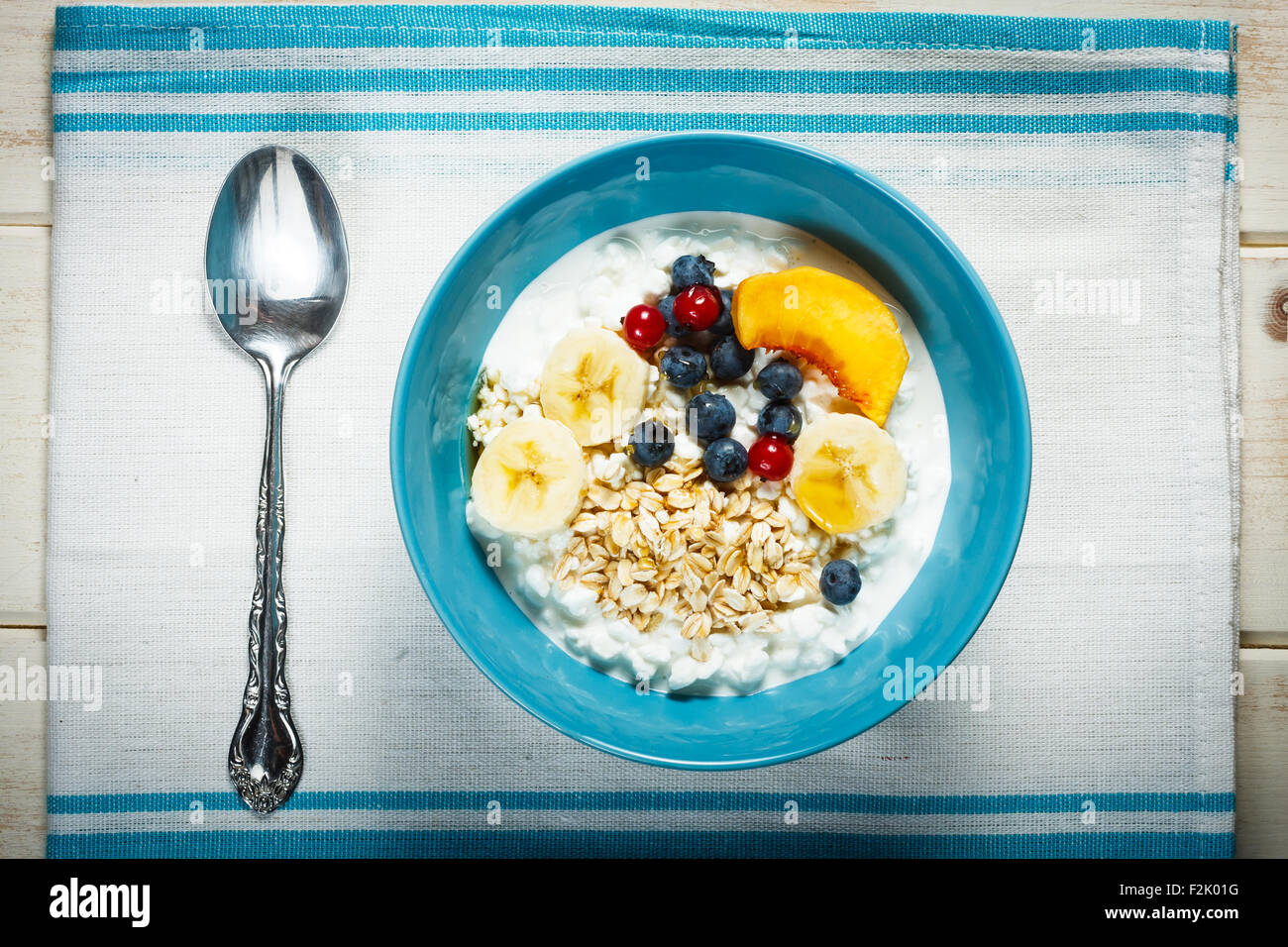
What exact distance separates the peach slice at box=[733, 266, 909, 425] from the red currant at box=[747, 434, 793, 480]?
9cm

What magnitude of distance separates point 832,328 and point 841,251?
0.15 m

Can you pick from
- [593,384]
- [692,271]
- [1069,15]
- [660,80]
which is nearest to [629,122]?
[660,80]

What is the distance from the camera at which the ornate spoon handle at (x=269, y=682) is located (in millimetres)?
979

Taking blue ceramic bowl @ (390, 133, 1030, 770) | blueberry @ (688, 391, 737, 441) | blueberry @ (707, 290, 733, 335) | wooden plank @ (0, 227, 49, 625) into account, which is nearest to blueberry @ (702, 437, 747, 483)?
blueberry @ (688, 391, 737, 441)

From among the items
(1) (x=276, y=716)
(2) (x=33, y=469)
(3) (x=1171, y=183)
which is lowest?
(1) (x=276, y=716)

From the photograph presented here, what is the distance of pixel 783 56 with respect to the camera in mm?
1014

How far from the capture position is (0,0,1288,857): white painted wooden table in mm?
1028

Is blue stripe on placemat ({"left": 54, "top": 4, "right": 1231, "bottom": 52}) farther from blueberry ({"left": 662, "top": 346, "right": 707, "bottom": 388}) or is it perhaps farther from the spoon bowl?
blueberry ({"left": 662, "top": 346, "right": 707, "bottom": 388})

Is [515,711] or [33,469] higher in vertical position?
[33,469]

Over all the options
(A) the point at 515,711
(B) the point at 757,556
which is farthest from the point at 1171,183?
(A) the point at 515,711

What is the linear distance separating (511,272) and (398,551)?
13.9 inches

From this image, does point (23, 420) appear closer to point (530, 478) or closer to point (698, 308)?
point (530, 478)

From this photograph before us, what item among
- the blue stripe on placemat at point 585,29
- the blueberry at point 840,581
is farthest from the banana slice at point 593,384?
the blue stripe on placemat at point 585,29

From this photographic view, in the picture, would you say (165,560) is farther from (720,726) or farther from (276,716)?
(720,726)
